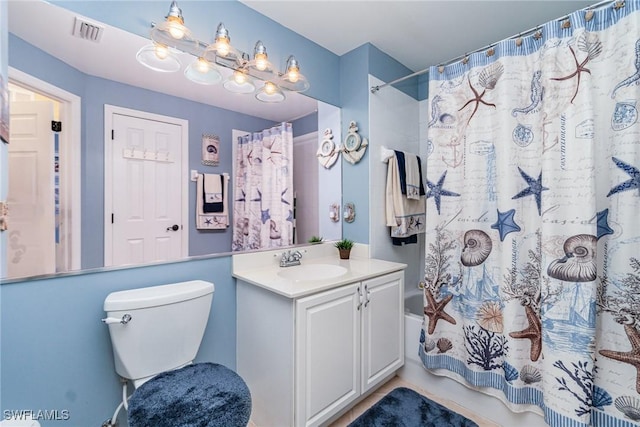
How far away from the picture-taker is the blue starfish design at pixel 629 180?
1177 mm

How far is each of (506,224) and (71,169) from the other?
7.04 ft

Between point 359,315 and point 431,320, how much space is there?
566mm

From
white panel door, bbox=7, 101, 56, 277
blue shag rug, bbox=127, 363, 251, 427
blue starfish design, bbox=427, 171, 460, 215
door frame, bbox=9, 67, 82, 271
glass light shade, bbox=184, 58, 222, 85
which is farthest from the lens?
blue starfish design, bbox=427, 171, 460, 215

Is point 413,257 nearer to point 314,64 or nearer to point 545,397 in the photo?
point 545,397

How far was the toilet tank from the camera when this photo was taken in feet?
3.79

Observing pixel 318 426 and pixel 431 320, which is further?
pixel 431 320

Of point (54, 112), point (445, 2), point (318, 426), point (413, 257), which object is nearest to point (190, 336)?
point (318, 426)

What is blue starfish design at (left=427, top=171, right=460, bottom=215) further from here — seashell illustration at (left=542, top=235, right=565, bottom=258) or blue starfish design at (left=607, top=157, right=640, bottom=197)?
blue starfish design at (left=607, top=157, right=640, bottom=197)

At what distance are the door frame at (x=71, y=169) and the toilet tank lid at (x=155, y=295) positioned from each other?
0.75 feet

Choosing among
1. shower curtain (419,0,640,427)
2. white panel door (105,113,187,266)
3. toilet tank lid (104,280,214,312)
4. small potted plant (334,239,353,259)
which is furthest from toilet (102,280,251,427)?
shower curtain (419,0,640,427)

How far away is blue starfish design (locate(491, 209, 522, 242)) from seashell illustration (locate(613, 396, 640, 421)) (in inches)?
31.6

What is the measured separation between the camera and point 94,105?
1.29 meters

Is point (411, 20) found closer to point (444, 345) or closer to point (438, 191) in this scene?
point (438, 191)

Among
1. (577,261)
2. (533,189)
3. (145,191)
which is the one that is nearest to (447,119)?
(533,189)
